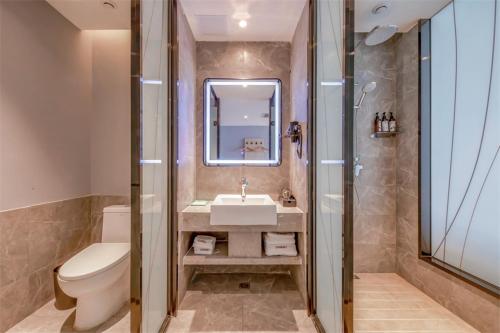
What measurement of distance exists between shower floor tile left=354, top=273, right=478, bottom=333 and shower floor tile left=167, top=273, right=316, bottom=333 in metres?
0.48

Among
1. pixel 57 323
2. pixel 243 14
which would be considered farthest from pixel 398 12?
pixel 57 323

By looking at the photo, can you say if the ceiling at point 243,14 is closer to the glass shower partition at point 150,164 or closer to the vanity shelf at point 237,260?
the glass shower partition at point 150,164

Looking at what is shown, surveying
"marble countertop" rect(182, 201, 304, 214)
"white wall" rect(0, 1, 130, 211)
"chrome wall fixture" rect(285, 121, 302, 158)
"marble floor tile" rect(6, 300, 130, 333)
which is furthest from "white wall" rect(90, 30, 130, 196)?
"chrome wall fixture" rect(285, 121, 302, 158)

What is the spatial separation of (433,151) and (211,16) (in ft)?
7.96

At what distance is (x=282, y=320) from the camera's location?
74.1 inches

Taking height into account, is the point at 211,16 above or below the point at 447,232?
above

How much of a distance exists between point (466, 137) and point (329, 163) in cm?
128

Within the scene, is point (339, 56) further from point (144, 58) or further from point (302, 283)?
point (302, 283)

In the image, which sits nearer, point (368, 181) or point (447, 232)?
point (447, 232)

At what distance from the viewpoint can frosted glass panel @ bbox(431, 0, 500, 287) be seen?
5.55 ft

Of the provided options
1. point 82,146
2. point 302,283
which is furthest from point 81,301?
point 302,283

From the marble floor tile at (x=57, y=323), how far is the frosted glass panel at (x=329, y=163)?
1.50 m

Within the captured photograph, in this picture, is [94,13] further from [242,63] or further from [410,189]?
[410,189]

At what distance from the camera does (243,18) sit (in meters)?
2.26
